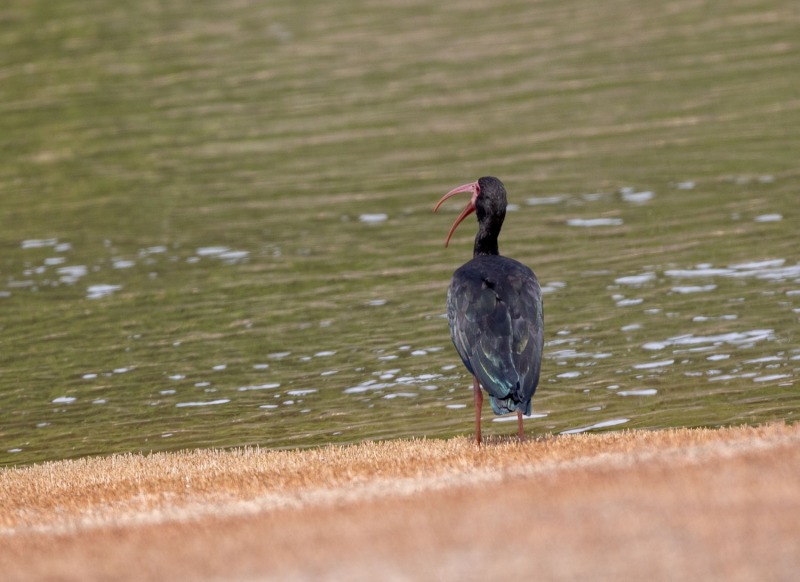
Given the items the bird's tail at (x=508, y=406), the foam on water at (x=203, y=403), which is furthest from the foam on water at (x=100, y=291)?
the bird's tail at (x=508, y=406)

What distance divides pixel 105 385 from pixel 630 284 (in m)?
6.88

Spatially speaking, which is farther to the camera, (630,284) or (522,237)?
(522,237)

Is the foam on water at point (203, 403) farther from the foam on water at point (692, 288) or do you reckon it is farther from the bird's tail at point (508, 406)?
the bird's tail at point (508, 406)

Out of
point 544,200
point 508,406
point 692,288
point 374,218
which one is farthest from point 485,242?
point 544,200

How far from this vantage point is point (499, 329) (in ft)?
40.1

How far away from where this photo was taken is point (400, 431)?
15594 mm

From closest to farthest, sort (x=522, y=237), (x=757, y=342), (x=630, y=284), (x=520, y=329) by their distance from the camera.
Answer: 1. (x=520, y=329)
2. (x=757, y=342)
3. (x=630, y=284)
4. (x=522, y=237)

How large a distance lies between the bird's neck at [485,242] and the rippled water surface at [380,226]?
2.32 meters

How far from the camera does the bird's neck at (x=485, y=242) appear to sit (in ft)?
45.0

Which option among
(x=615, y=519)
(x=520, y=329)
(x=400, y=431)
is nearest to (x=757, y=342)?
(x=400, y=431)

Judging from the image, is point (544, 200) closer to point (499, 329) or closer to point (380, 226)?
point (380, 226)

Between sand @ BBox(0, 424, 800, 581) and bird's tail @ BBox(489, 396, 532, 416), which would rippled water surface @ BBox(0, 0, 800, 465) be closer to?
bird's tail @ BBox(489, 396, 532, 416)

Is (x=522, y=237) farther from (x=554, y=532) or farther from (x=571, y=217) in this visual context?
(x=554, y=532)

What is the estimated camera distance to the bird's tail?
11.7 meters
